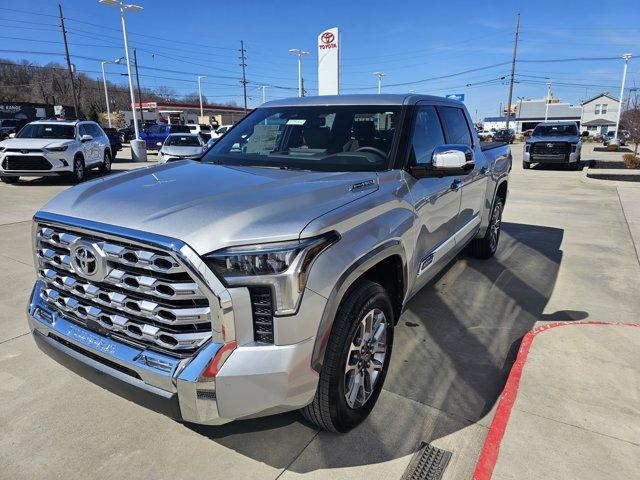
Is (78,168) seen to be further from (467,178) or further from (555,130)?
(555,130)

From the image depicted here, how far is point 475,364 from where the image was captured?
11.3 feet

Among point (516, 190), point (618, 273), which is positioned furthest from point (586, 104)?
point (618, 273)

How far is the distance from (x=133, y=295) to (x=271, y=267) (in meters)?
0.66

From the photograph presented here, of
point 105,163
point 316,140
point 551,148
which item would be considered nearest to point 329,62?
point 105,163

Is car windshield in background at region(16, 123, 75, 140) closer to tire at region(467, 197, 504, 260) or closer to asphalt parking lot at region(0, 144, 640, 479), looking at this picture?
asphalt parking lot at region(0, 144, 640, 479)

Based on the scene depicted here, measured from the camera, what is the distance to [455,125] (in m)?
4.60

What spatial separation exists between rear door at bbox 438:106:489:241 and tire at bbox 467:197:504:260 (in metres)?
0.75

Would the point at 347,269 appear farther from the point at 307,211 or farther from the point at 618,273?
the point at 618,273

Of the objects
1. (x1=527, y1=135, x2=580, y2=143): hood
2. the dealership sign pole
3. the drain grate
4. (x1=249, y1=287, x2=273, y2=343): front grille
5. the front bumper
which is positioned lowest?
the drain grate

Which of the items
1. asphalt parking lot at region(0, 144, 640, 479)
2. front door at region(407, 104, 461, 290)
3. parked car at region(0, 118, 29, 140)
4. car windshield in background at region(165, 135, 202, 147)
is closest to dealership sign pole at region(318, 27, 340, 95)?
car windshield in background at region(165, 135, 202, 147)

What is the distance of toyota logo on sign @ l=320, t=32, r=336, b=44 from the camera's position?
49.6 feet

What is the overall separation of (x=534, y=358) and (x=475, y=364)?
40 centimetres

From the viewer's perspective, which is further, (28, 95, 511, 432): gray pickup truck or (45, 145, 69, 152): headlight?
(45, 145, 69, 152): headlight

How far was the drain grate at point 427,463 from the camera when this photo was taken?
2340 millimetres
